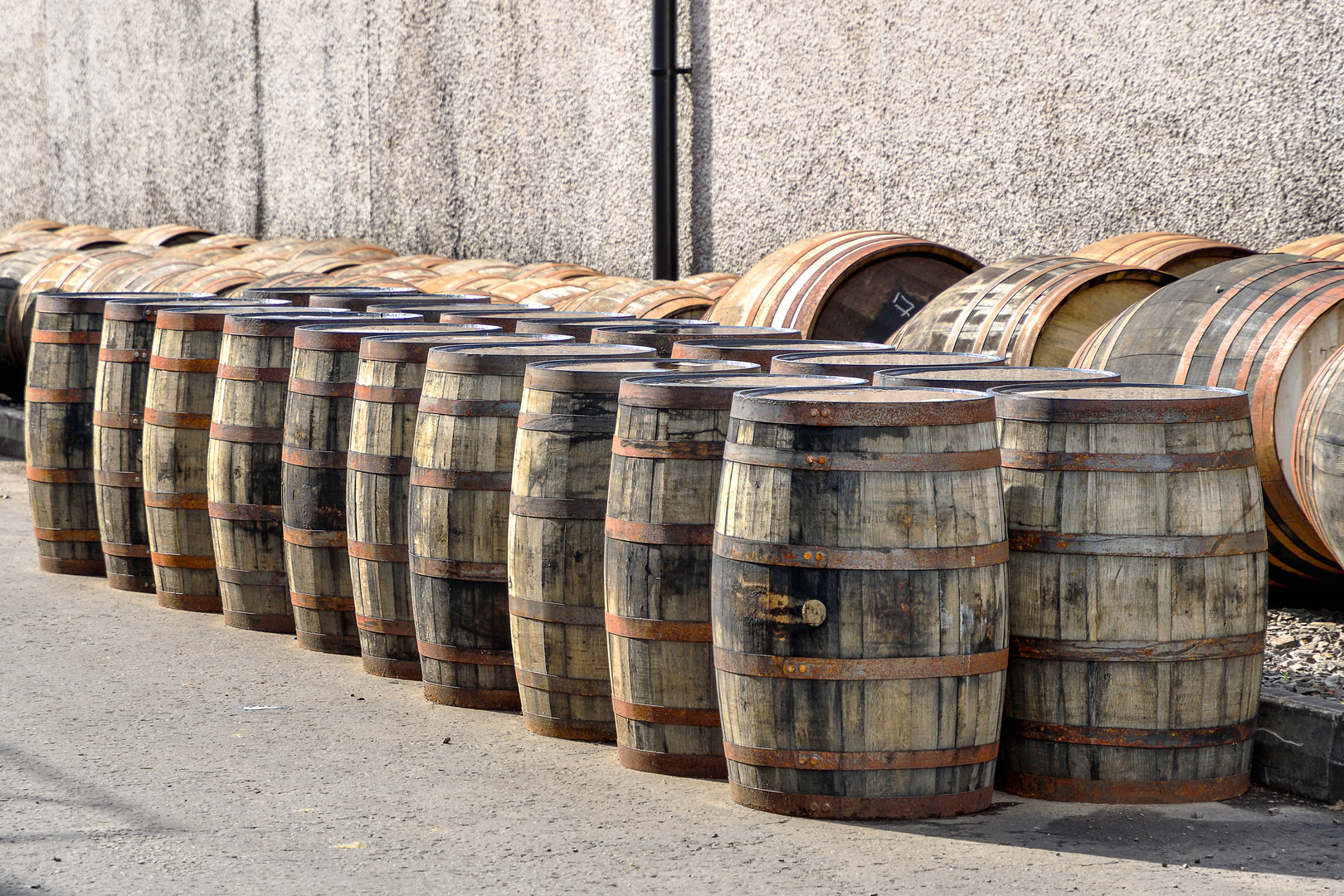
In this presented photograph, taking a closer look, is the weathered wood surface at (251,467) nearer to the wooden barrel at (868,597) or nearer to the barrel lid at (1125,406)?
the wooden barrel at (868,597)

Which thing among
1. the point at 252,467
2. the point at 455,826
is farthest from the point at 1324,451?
the point at 252,467

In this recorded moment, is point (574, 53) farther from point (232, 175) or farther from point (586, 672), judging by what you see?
point (586, 672)

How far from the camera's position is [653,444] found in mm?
4137

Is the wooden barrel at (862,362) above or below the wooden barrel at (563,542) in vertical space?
above

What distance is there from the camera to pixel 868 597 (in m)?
3.66

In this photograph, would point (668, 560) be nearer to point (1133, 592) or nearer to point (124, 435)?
point (1133, 592)

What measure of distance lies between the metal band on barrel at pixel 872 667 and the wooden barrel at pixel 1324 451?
54.3 inches

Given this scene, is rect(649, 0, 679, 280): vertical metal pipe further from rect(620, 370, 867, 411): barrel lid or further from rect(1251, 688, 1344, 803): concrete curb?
rect(1251, 688, 1344, 803): concrete curb

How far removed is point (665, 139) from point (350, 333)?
540cm

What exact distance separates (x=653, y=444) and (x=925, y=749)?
1.02 meters

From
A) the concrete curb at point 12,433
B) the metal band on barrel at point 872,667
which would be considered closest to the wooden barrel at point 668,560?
the metal band on barrel at point 872,667

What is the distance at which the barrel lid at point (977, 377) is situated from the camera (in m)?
4.28

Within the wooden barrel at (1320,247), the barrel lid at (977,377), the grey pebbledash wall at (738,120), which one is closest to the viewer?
the barrel lid at (977,377)

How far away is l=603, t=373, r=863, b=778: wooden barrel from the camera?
13.5 ft
